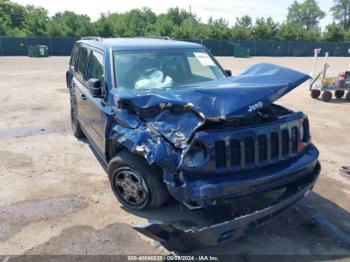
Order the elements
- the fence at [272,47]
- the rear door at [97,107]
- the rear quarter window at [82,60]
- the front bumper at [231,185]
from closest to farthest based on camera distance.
Answer: the front bumper at [231,185] < the rear door at [97,107] < the rear quarter window at [82,60] < the fence at [272,47]

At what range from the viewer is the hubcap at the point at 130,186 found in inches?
149

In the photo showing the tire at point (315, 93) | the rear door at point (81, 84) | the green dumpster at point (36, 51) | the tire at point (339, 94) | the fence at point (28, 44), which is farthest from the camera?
the fence at point (28, 44)

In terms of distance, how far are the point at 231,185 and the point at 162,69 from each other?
227cm

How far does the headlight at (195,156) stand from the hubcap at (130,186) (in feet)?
2.48

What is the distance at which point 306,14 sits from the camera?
308 ft

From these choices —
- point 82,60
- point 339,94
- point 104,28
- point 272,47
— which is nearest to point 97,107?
point 82,60

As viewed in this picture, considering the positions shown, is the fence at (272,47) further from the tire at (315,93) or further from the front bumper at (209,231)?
the front bumper at (209,231)

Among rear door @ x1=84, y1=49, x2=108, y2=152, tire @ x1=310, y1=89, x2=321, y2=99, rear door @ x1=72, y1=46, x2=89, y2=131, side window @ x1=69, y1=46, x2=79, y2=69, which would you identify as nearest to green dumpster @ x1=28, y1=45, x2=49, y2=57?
tire @ x1=310, y1=89, x2=321, y2=99

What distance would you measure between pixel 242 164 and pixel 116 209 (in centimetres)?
183

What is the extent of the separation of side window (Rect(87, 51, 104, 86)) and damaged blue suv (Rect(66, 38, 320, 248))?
0.12 m

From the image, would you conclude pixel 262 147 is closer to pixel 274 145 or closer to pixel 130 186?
pixel 274 145

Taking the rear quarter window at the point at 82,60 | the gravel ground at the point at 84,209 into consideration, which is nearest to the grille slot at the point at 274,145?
the gravel ground at the point at 84,209

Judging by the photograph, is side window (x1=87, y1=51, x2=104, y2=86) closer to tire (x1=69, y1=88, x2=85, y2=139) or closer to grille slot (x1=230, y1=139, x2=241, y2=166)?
tire (x1=69, y1=88, x2=85, y2=139)

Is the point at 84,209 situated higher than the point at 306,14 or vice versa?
the point at 306,14
